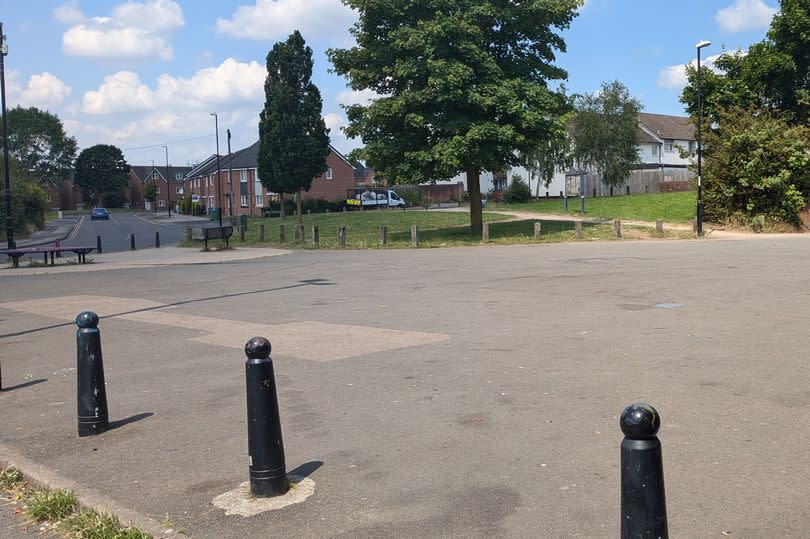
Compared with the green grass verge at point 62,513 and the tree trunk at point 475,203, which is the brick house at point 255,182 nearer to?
the tree trunk at point 475,203

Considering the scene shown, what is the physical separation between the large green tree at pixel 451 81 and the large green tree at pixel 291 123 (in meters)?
25.9

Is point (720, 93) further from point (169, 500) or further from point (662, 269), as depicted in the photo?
point (169, 500)

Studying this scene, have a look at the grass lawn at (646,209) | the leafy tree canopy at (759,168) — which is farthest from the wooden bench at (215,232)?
the leafy tree canopy at (759,168)

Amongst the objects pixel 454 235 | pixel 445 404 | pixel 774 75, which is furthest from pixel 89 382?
pixel 774 75

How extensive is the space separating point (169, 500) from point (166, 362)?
414 centimetres

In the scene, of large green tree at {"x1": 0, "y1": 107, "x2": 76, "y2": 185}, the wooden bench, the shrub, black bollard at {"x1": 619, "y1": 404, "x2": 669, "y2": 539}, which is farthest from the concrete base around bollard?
large green tree at {"x1": 0, "y1": 107, "x2": 76, "y2": 185}

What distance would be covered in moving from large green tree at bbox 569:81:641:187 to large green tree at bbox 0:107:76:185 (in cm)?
9016

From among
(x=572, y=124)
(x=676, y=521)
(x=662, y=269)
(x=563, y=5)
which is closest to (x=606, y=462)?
(x=676, y=521)

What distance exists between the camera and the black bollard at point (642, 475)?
2.72 metres

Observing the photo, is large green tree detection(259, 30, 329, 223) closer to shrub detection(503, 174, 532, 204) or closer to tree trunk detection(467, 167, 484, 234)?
shrub detection(503, 174, 532, 204)

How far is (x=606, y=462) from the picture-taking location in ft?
15.5

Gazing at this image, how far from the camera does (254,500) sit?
Answer: 433cm

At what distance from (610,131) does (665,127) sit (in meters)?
26.8

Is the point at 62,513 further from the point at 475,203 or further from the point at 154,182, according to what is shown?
the point at 154,182
